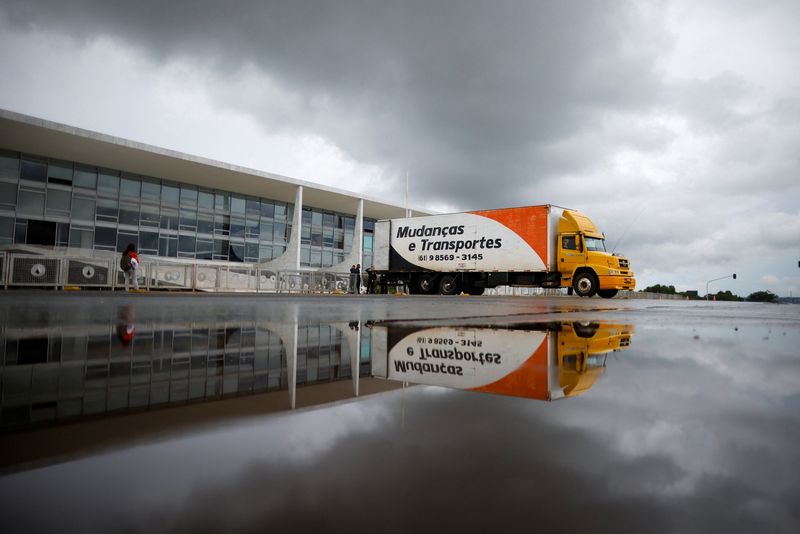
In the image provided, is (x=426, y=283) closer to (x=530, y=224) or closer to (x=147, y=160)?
(x=530, y=224)

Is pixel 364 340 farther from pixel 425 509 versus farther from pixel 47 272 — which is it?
pixel 47 272

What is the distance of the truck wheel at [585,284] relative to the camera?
1937cm

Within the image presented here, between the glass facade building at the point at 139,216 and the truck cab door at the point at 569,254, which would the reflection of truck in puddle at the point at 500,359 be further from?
the glass facade building at the point at 139,216

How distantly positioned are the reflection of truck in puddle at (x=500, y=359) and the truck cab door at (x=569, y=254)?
17.4m

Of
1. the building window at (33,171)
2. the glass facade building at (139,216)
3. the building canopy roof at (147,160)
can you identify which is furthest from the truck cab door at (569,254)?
the building window at (33,171)

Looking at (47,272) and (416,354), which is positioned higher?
(47,272)

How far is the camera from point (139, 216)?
1379 inches

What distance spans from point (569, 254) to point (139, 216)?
30616 millimetres

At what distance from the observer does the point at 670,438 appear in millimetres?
1024

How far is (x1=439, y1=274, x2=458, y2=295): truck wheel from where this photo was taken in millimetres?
23812

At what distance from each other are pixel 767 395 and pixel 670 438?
2.42 ft

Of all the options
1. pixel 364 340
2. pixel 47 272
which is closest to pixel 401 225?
pixel 47 272

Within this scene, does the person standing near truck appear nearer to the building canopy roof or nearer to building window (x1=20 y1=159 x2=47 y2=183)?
the building canopy roof

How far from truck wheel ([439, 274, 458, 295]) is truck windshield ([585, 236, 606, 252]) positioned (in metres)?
6.70
